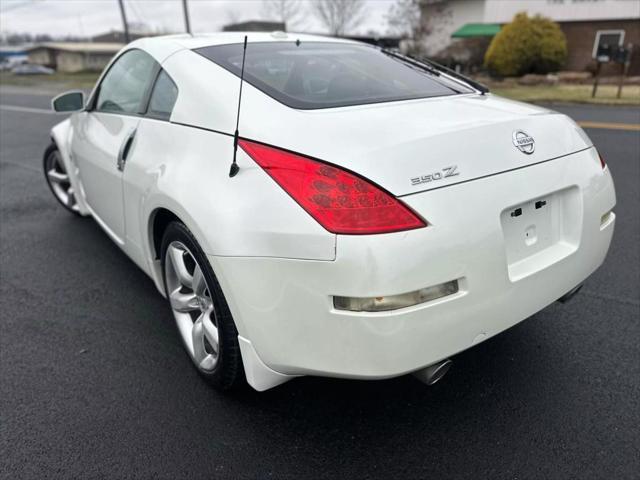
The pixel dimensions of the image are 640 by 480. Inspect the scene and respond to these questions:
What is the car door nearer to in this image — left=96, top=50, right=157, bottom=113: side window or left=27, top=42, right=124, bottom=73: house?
left=96, top=50, right=157, bottom=113: side window

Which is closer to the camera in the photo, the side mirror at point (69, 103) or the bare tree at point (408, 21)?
the side mirror at point (69, 103)

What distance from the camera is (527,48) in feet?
77.5

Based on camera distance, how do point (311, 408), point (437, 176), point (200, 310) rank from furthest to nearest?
1. point (200, 310)
2. point (311, 408)
3. point (437, 176)

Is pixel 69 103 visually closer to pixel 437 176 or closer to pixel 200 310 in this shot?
pixel 200 310

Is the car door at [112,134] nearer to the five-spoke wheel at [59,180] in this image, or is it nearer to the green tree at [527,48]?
the five-spoke wheel at [59,180]

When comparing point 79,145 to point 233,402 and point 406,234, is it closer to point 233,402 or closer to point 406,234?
point 233,402

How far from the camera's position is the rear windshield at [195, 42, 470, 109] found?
222 centimetres

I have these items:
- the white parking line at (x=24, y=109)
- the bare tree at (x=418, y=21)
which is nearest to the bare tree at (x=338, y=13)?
the bare tree at (x=418, y=21)

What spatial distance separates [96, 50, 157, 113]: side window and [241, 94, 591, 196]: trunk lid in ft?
3.96

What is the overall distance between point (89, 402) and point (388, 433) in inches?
52.8

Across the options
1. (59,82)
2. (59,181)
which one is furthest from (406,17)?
(59,181)

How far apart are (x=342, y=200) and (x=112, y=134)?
1919mm

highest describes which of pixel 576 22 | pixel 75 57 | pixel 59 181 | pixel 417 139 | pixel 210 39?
pixel 576 22

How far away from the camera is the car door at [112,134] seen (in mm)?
2812
